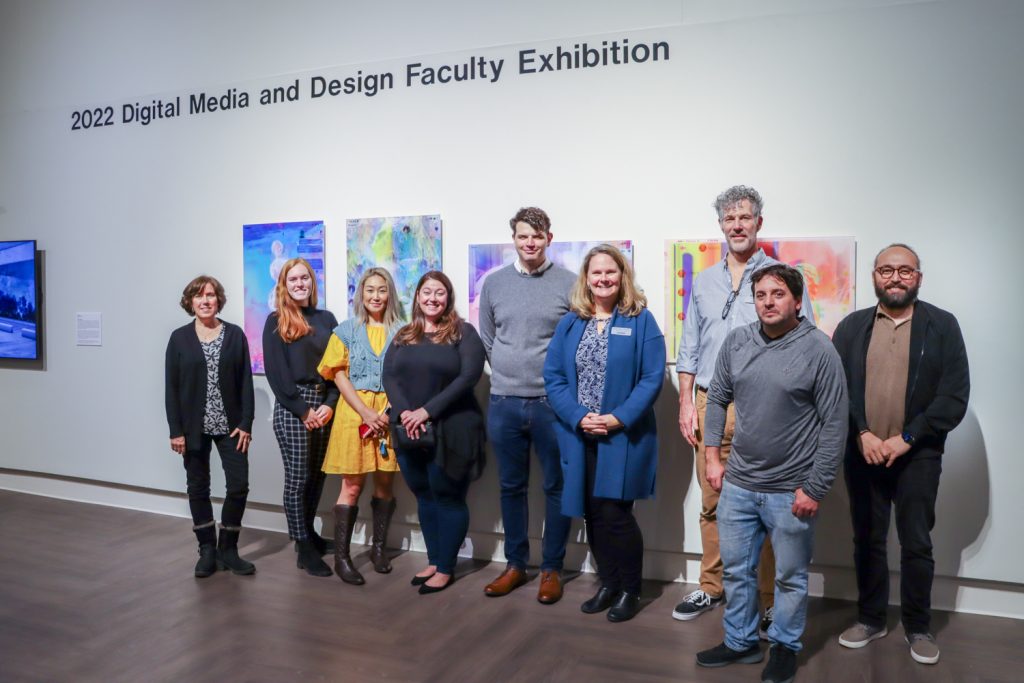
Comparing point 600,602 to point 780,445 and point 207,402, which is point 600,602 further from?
point 207,402

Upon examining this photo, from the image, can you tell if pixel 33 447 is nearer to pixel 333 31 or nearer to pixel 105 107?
pixel 105 107

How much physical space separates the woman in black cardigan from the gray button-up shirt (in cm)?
249

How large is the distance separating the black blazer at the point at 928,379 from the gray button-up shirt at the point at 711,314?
0.33 m

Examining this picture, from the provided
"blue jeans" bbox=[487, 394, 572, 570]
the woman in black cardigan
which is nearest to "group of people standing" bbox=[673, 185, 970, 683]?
"blue jeans" bbox=[487, 394, 572, 570]

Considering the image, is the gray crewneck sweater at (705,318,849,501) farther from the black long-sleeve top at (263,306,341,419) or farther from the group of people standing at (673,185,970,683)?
the black long-sleeve top at (263,306,341,419)

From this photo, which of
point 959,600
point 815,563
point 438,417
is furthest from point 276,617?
point 959,600

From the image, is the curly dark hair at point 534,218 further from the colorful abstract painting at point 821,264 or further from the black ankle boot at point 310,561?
the black ankle boot at point 310,561

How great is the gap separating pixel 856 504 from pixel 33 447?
6.17 m

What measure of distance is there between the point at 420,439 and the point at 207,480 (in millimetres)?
1436

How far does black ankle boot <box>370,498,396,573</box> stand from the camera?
4539 millimetres

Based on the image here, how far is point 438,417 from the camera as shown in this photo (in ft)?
13.3

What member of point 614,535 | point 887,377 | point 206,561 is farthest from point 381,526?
point 887,377

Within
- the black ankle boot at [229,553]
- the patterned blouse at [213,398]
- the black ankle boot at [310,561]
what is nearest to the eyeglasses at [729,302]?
the black ankle boot at [310,561]

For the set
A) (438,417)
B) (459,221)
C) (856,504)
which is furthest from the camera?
(459,221)
